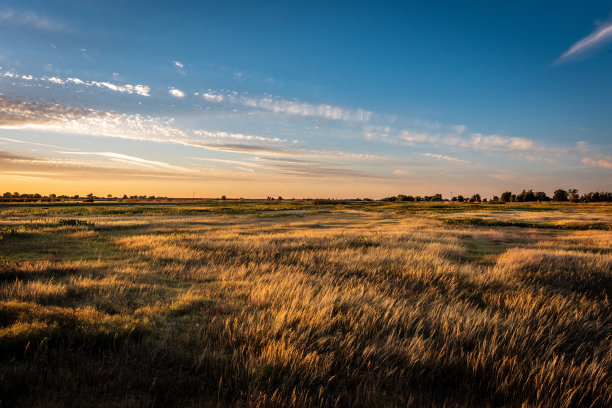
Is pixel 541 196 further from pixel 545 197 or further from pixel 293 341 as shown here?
pixel 293 341

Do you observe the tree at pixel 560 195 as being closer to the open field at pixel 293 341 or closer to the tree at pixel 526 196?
the tree at pixel 526 196

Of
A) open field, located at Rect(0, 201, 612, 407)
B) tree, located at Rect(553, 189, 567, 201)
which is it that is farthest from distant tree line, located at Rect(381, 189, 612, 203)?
open field, located at Rect(0, 201, 612, 407)

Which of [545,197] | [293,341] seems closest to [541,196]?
[545,197]

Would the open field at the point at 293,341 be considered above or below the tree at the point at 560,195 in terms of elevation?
below

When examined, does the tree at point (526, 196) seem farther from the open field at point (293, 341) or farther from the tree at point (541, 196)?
the open field at point (293, 341)

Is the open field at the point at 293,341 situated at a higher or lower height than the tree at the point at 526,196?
lower

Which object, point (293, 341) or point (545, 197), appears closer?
point (293, 341)

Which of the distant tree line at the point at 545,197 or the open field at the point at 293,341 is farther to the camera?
the distant tree line at the point at 545,197

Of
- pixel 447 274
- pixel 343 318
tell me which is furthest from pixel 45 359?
pixel 447 274

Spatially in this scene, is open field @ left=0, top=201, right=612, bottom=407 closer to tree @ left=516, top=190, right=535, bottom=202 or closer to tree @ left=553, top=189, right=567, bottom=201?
tree @ left=516, top=190, right=535, bottom=202

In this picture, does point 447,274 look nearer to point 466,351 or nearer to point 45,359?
point 466,351

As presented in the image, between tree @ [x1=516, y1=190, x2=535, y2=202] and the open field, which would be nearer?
the open field

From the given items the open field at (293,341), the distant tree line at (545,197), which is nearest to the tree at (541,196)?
the distant tree line at (545,197)

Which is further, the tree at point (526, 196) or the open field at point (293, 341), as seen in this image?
the tree at point (526, 196)
